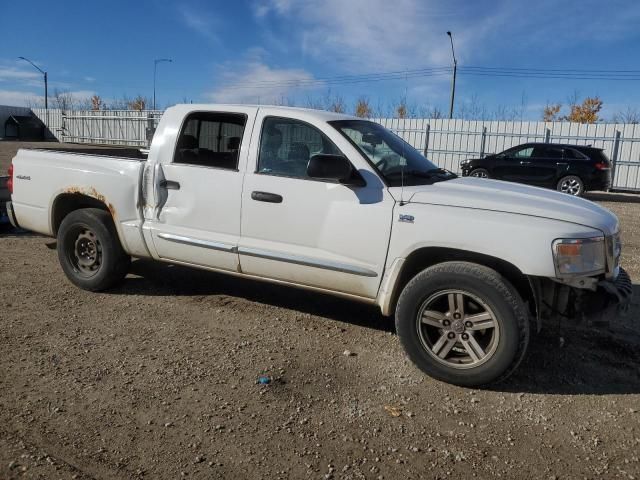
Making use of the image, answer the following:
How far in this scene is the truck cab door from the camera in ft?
13.2

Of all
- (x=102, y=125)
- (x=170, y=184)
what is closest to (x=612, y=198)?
(x=170, y=184)

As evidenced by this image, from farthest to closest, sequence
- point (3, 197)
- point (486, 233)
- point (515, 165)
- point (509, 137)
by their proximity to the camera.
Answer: point (509, 137)
point (515, 165)
point (3, 197)
point (486, 233)

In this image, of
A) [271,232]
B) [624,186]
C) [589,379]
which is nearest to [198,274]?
[271,232]

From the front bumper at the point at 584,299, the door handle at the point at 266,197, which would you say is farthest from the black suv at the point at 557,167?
the front bumper at the point at 584,299

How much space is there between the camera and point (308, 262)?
423 cm

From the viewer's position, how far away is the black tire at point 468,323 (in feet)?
11.6

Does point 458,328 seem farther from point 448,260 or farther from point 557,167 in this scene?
point 557,167

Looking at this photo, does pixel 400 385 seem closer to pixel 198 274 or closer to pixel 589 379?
pixel 589 379

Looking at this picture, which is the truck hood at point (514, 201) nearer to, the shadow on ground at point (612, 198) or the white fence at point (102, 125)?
the shadow on ground at point (612, 198)

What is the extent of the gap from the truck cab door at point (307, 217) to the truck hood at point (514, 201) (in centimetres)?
30

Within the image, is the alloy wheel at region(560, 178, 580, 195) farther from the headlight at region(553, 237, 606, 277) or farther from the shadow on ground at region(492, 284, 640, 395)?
the headlight at region(553, 237, 606, 277)

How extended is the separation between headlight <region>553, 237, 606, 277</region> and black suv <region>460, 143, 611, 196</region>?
12.7 metres

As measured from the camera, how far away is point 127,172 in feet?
16.4

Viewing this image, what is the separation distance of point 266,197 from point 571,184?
1384cm
